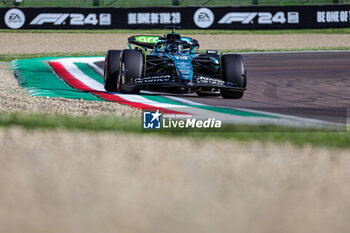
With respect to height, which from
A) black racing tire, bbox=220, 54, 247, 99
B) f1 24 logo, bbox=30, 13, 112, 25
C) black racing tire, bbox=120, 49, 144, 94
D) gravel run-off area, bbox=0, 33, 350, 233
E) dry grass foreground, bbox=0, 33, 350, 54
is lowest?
dry grass foreground, bbox=0, 33, 350, 54

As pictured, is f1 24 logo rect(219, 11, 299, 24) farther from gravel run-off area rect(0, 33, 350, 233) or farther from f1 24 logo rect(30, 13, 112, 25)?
gravel run-off area rect(0, 33, 350, 233)

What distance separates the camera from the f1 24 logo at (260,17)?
27.1 meters

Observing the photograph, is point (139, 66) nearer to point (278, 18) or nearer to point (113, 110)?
point (113, 110)

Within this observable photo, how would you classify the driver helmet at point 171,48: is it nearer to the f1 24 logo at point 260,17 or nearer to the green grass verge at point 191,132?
the green grass verge at point 191,132

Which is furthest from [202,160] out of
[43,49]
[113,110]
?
[43,49]

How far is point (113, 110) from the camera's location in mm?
7230

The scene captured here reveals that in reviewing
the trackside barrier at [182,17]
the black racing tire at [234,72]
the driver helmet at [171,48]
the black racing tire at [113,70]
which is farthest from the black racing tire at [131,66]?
the trackside barrier at [182,17]

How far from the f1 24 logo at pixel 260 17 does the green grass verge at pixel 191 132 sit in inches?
846

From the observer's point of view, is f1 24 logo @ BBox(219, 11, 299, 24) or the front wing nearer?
the front wing

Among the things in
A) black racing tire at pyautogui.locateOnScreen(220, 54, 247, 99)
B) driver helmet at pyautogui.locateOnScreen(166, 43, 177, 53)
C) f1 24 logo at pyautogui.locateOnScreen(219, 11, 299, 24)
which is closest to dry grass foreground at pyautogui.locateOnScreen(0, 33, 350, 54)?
f1 24 logo at pyautogui.locateOnScreen(219, 11, 299, 24)

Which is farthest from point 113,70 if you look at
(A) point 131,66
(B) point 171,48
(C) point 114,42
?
(C) point 114,42

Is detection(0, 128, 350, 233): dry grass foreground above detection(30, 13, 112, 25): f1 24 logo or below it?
above

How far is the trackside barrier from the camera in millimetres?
26859

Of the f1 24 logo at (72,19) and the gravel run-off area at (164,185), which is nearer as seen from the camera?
the gravel run-off area at (164,185)
